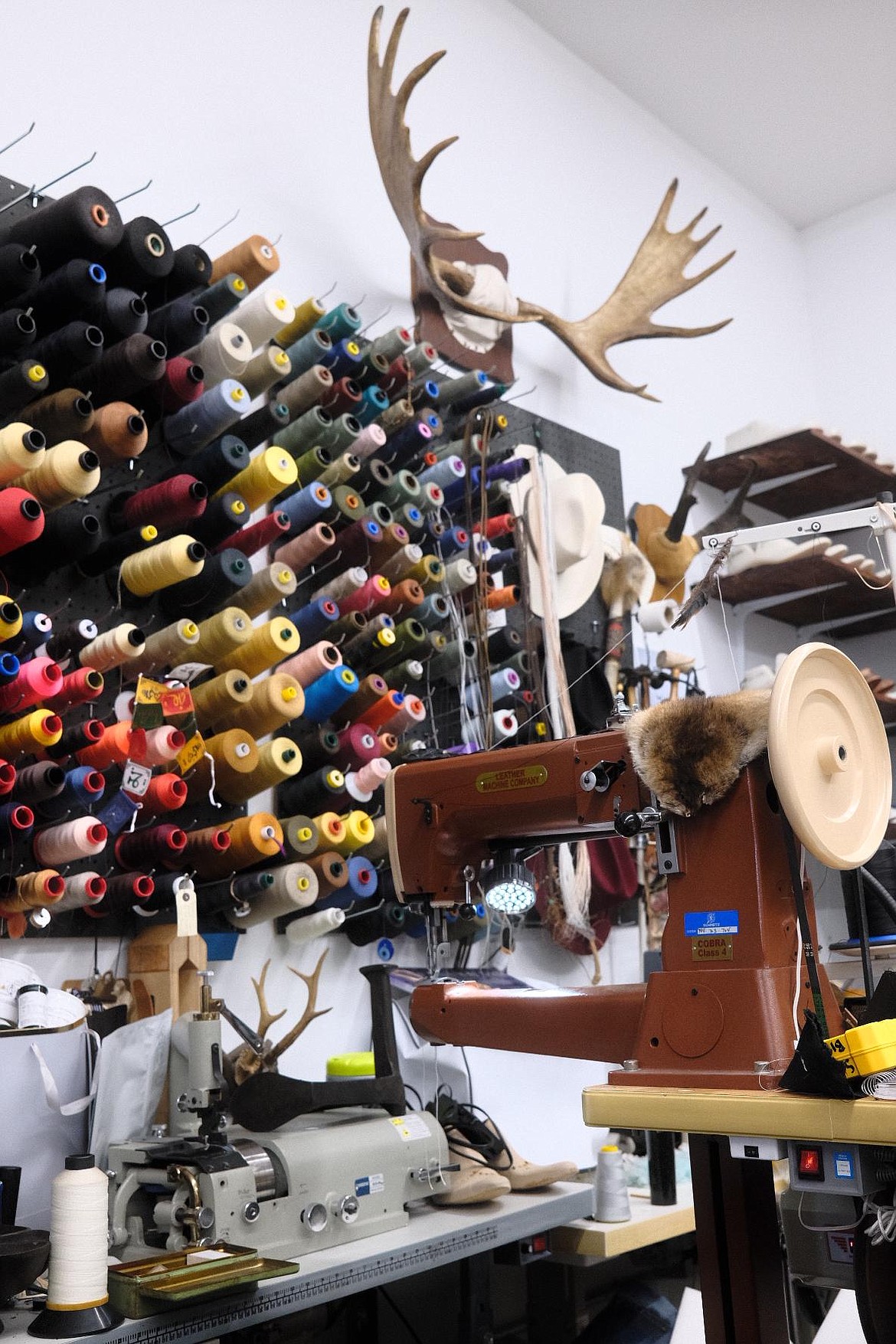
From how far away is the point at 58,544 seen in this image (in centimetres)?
211

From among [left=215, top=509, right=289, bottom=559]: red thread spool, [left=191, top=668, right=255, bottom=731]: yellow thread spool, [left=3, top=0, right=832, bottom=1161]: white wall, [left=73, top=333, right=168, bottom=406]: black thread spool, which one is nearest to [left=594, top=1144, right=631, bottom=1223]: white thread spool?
[left=3, top=0, right=832, bottom=1161]: white wall

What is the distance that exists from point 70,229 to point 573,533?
1558mm

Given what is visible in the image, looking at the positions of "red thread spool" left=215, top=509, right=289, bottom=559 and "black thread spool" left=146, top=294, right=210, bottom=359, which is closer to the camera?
"black thread spool" left=146, top=294, right=210, bottom=359

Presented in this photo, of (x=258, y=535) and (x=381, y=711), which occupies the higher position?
(x=258, y=535)

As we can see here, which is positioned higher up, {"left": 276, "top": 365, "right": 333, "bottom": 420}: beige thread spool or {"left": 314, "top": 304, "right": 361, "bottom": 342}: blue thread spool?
{"left": 314, "top": 304, "right": 361, "bottom": 342}: blue thread spool

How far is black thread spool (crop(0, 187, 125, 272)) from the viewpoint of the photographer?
2047 mm

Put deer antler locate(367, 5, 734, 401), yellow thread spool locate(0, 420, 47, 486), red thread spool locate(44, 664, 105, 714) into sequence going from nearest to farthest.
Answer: yellow thread spool locate(0, 420, 47, 486) < red thread spool locate(44, 664, 105, 714) < deer antler locate(367, 5, 734, 401)

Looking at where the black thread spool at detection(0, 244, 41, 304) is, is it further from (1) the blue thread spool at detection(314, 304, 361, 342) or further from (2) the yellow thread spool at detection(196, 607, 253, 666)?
(1) the blue thread spool at detection(314, 304, 361, 342)

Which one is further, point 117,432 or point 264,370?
point 264,370

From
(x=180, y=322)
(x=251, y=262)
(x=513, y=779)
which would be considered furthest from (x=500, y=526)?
(x=513, y=779)

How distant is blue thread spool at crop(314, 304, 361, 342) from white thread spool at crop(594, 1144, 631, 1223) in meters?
1.83

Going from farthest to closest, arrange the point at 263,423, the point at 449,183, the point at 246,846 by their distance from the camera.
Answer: the point at 449,183 → the point at 263,423 → the point at 246,846

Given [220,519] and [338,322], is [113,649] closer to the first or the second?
[220,519]

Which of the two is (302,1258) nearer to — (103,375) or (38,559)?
(38,559)
